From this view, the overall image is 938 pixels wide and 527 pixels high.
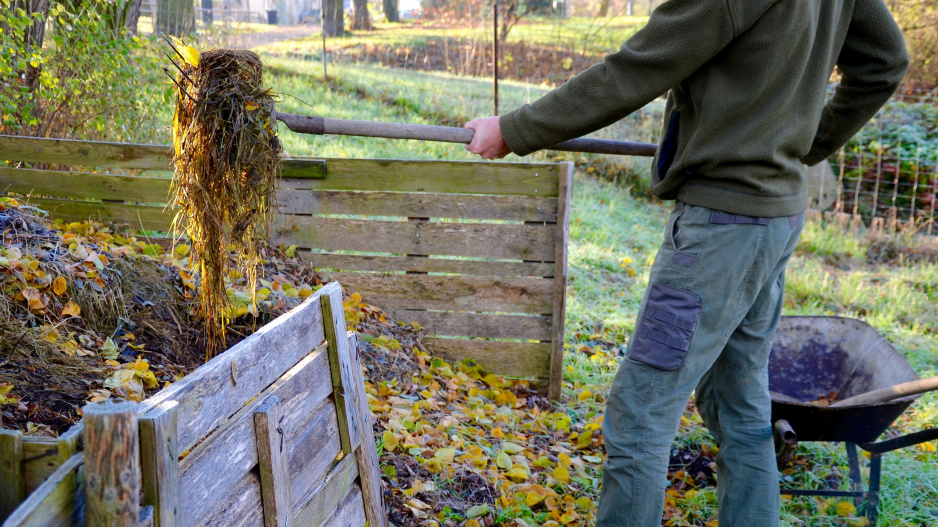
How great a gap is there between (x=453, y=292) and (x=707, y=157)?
2394 millimetres

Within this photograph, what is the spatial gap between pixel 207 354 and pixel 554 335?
211 cm

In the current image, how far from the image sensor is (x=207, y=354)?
3.16 m

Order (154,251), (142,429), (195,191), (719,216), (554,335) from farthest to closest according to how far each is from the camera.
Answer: (554,335) < (154,251) < (195,191) < (719,216) < (142,429)

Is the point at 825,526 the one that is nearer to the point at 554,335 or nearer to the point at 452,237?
the point at 554,335

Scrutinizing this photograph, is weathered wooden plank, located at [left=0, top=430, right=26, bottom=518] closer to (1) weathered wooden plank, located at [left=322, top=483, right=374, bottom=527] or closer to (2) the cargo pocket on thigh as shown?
(1) weathered wooden plank, located at [left=322, top=483, right=374, bottom=527]

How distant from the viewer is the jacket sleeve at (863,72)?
2.40 meters

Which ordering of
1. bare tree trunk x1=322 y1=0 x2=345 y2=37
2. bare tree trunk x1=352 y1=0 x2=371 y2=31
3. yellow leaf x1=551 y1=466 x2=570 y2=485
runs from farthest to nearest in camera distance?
bare tree trunk x1=352 y1=0 x2=371 y2=31 < bare tree trunk x1=322 y1=0 x2=345 y2=37 < yellow leaf x1=551 y1=466 x2=570 y2=485

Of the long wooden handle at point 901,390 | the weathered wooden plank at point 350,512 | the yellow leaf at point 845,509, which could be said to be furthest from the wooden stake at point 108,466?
the yellow leaf at point 845,509

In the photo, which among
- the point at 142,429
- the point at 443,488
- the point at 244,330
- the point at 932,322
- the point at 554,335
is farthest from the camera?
the point at 932,322

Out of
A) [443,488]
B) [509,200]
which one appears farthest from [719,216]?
[509,200]

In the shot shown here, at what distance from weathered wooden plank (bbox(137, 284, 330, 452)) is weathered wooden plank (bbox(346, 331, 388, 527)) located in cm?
26

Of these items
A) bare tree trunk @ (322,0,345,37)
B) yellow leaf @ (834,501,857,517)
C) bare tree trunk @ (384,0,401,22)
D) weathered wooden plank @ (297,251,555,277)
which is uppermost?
bare tree trunk @ (384,0,401,22)

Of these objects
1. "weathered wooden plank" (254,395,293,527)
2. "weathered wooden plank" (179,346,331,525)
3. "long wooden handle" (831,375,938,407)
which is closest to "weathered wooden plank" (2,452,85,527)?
"weathered wooden plank" (179,346,331,525)

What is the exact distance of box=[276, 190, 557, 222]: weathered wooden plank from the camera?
4207 mm
